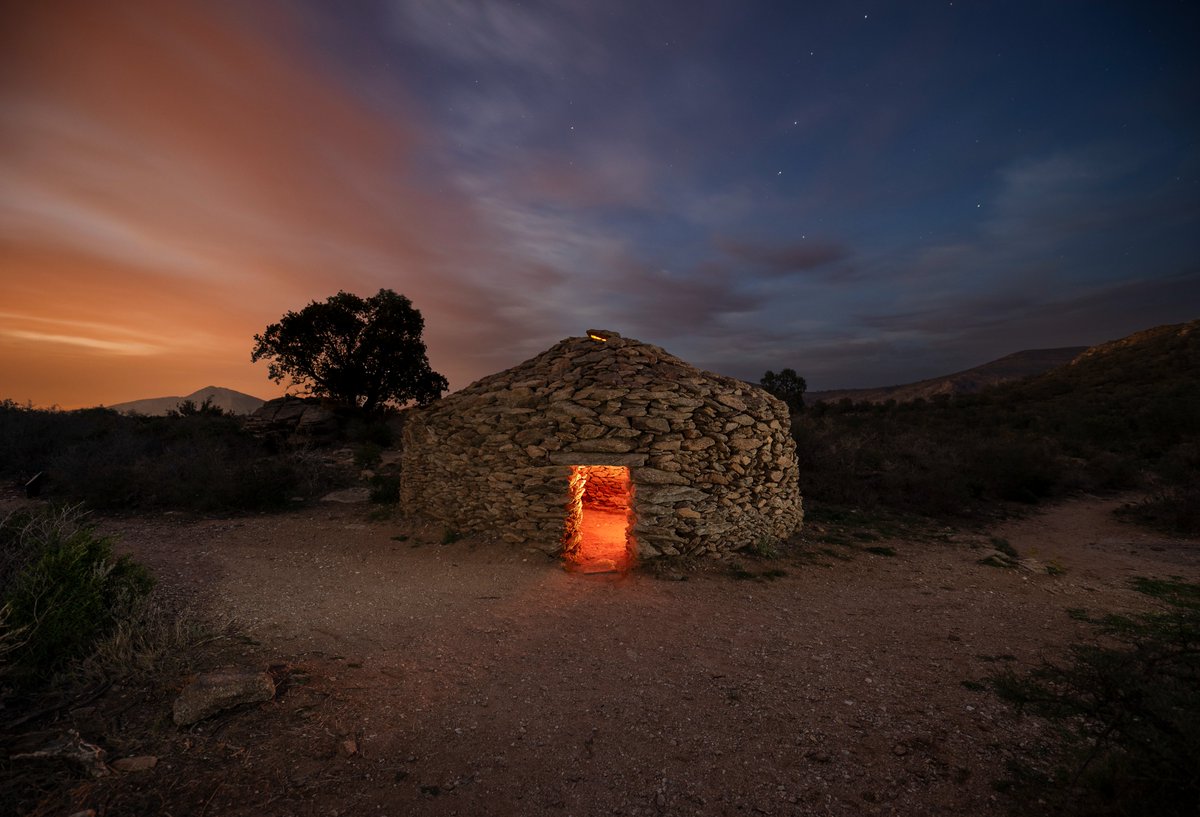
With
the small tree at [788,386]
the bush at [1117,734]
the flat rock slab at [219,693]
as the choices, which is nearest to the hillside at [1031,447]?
the small tree at [788,386]

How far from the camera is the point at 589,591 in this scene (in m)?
6.47

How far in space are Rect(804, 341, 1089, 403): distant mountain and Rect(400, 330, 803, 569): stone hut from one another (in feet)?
156

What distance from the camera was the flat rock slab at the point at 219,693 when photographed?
2959 mm

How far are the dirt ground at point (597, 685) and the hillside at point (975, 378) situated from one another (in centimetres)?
5026

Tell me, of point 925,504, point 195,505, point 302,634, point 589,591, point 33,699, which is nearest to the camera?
point 33,699

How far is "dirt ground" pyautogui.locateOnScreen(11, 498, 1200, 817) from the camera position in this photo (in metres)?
2.71

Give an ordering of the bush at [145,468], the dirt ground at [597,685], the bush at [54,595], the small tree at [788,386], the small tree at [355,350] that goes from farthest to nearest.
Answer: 1. the small tree at [788,386]
2. the small tree at [355,350]
3. the bush at [145,468]
4. the bush at [54,595]
5. the dirt ground at [597,685]

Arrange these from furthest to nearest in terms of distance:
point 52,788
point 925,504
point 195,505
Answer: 1. point 925,504
2. point 195,505
3. point 52,788

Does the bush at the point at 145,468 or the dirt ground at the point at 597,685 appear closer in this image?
the dirt ground at the point at 597,685

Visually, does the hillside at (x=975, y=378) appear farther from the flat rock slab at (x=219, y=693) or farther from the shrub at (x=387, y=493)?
the flat rock slab at (x=219, y=693)

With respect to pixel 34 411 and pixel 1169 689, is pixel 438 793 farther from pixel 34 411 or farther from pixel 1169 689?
pixel 34 411

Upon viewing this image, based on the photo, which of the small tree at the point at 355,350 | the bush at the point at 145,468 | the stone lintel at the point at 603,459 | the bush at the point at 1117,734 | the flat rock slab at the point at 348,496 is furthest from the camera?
the small tree at the point at 355,350

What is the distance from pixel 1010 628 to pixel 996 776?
3.45 metres

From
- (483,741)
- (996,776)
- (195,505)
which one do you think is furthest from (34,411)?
(996,776)
